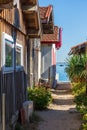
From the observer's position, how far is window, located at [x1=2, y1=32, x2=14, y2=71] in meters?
8.93

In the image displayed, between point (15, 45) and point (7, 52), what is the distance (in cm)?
127

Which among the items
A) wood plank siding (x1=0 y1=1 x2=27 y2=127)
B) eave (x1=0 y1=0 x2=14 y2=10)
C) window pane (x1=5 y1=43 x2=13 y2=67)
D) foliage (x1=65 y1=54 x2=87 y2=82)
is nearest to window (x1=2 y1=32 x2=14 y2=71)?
window pane (x1=5 y1=43 x2=13 y2=67)

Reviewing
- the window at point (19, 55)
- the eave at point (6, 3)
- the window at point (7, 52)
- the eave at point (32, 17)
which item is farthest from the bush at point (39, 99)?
the eave at point (6, 3)

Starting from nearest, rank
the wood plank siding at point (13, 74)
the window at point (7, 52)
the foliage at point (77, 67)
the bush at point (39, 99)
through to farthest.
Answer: the window at point (7, 52) → the wood plank siding at point (13, 74) → the bush at point (39, 99) → the foliage at point (77, 67)

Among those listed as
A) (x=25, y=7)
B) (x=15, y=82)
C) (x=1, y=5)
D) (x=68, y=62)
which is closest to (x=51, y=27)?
(x=25, y=7)

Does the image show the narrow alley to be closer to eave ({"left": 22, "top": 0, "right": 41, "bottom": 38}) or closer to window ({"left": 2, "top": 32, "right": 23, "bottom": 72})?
window ({"left": 2, "top": 32, "right": 23, "bottom": 72})

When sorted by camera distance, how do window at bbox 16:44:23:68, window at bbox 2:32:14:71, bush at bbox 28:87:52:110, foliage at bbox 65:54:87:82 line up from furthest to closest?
foliage at bbox 65:54:87:82, bush at bbox 28:87:52:110, window at bbox 16:44:23:68, window at bbox 2:32:14:71

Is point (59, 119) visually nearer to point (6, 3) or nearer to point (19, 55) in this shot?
point (19, 55)

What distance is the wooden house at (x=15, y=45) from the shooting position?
29.4 feet

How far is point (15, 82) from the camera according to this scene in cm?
1109

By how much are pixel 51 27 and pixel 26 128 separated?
4.98m

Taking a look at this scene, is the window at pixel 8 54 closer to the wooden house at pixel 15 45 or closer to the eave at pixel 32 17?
the wooden house at pixel 15 45

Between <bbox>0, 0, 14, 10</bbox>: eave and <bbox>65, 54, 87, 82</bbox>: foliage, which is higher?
<bbox>0, 0, 14, 10</bbox>: eave

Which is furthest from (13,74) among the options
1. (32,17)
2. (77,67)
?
(77,67)
